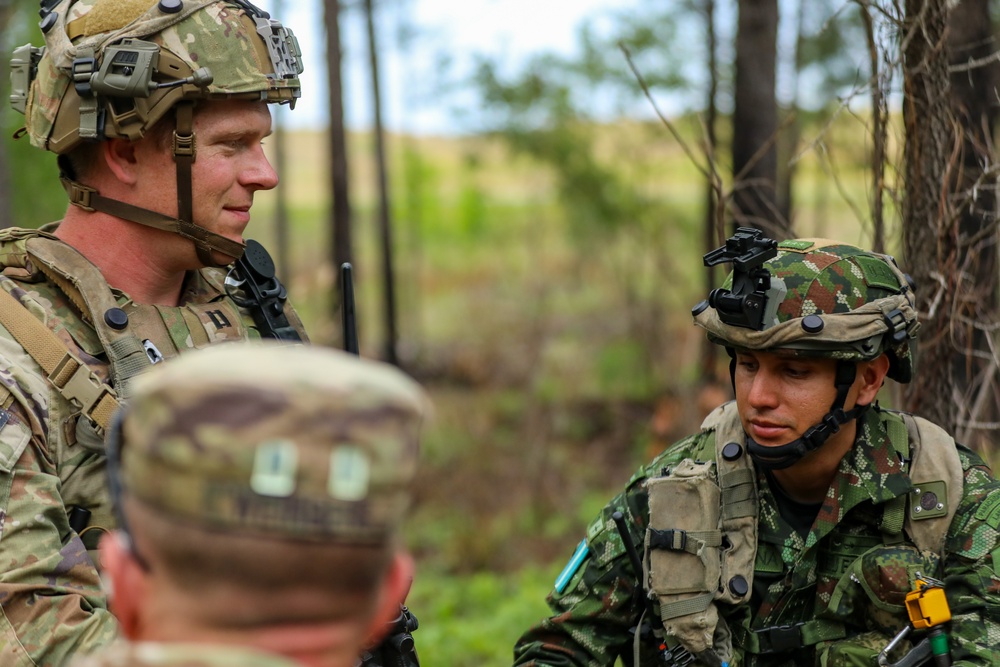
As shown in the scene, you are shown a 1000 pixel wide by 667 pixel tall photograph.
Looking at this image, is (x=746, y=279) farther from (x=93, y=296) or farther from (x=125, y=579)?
(x=125, y=579)

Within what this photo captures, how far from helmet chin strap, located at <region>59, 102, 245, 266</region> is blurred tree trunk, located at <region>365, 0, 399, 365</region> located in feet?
28.3

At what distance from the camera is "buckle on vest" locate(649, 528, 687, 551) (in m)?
3.25

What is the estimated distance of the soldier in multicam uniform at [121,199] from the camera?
2574 millimetres

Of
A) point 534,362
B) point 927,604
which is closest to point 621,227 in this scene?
point 534,362

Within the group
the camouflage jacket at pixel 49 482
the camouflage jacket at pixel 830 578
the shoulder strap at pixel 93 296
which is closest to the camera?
the camouflage jacket at pixel 49 482

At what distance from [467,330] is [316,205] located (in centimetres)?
1866

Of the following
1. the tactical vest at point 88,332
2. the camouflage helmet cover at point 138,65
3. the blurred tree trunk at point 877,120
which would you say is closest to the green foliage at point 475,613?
the blurred tree trunk at point 877,120

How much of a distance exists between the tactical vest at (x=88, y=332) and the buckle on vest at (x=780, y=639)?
71.9 inches

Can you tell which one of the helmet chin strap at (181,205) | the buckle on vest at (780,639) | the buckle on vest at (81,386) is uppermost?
the helmet chin strap at (181,205)

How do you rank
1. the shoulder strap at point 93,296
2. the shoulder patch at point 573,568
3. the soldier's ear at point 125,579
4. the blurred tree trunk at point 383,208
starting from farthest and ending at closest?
1. the blurred tree trunk at point 383,208
2. the shoulder patch at point 573,568
3. the shoulder strap at point 93,296
4. the soldier's ear at point 125,579

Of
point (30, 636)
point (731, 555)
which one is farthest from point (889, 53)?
point (30, 636)

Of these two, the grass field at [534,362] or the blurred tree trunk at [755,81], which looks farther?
the grass field at [534,362]

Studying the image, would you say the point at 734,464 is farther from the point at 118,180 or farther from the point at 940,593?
the point at 118,180

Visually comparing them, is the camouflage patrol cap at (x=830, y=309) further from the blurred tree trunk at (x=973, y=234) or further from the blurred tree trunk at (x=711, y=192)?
the blurred tree trunk at (x=711, y=192)
